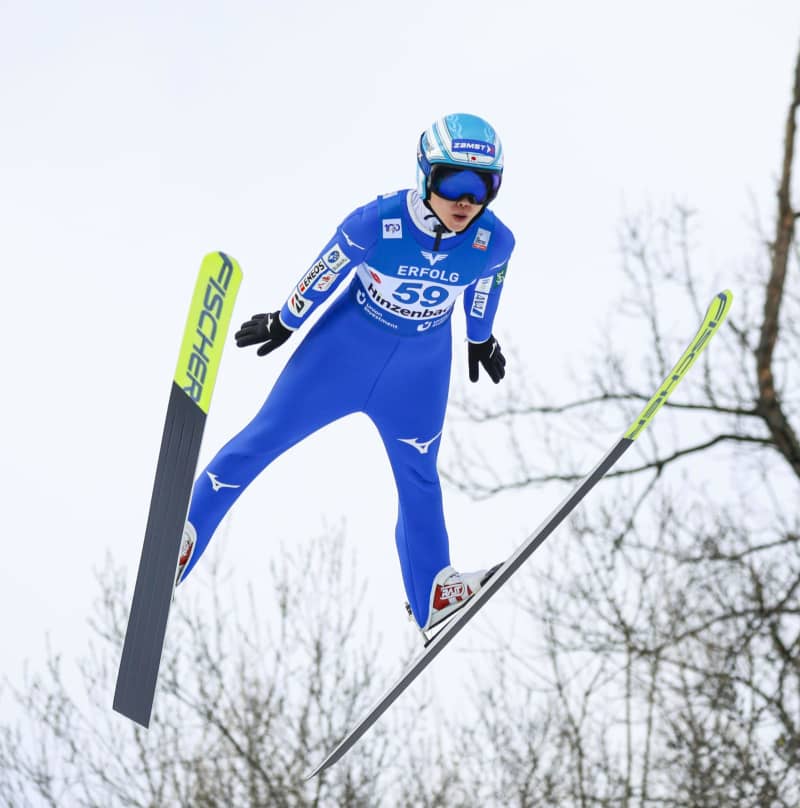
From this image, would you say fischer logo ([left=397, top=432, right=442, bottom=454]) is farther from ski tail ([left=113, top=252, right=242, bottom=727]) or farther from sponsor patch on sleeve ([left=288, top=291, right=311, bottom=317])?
ski tail ([left=113, top=252, right=242, bottom=727])

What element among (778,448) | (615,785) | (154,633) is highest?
(778,448)

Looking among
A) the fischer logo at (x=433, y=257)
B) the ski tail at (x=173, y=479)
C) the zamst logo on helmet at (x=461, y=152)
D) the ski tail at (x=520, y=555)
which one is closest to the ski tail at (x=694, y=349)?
the ski tail at (x=520, y=555)

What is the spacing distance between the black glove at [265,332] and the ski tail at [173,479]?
0.53m

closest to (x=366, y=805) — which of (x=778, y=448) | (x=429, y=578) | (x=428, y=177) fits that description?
(x=778, y=448)

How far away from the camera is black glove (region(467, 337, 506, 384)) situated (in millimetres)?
4262

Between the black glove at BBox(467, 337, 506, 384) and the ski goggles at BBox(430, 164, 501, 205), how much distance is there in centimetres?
70

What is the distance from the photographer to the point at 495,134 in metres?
3.69

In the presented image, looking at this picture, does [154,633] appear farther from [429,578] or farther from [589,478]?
[589,478]

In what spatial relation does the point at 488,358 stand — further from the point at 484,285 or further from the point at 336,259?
the point at 336,259

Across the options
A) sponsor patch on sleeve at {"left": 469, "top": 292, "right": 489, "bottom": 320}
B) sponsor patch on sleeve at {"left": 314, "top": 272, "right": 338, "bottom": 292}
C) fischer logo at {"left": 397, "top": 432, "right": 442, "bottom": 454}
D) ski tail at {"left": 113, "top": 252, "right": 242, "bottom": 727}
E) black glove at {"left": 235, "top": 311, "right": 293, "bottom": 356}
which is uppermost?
sponsor patch on sleeve at {"left": 469, "top": 292, "right": 489, "bottom": 320}

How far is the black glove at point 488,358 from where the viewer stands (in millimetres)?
4262

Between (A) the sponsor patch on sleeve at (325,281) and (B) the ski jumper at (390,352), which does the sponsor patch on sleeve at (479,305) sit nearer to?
(B) the ski jumper at (390,352)

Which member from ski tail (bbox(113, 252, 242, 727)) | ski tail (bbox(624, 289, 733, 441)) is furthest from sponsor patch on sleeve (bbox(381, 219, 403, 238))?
ski tail (bbox(624, 289, 733, 441))

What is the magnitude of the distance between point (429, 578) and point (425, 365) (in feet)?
2.58
